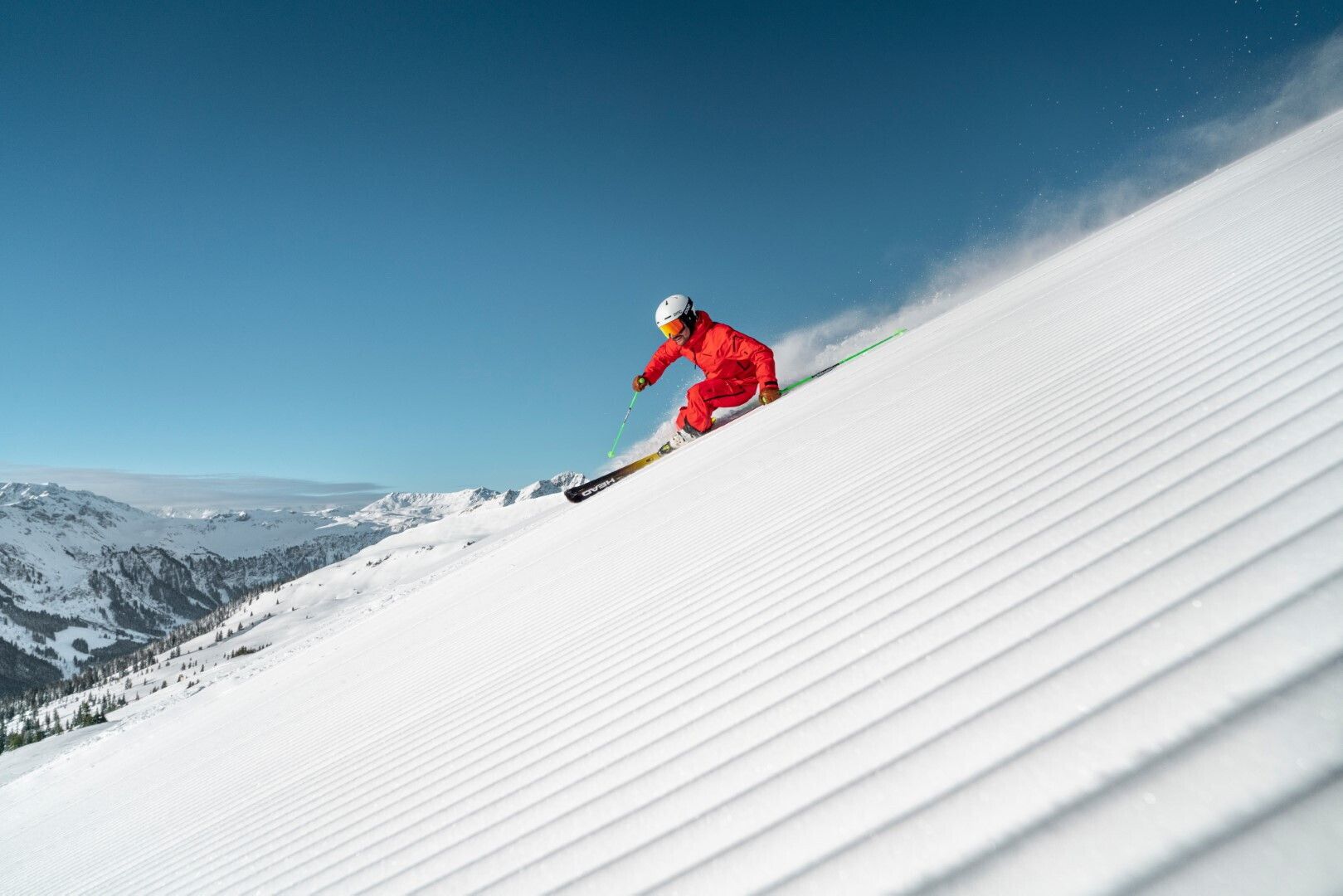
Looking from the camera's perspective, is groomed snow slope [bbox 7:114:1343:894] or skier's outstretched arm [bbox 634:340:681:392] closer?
groomed snow slope [bbox 7:114:1343:894]

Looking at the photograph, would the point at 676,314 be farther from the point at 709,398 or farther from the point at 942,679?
the point at 942,679

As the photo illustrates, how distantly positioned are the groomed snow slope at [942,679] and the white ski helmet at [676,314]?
22.1 feet

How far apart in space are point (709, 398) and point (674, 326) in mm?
1554

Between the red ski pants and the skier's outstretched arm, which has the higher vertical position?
the skier's outstretched arm

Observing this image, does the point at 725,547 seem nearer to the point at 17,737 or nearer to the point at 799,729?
the point at 799,729

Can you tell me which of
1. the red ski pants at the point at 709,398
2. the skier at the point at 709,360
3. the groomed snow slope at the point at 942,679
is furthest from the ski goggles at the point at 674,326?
the groomed snow slope at the point at 942,679

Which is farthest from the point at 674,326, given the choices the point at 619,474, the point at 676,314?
the point at 619,474

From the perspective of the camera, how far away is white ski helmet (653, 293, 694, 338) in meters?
11.9

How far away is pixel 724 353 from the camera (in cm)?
1200

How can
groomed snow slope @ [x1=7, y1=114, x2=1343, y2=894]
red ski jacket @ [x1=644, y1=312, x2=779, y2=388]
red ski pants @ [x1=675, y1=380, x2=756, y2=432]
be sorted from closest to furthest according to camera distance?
groomed snow slope @ [x1=7, y1=114, x2=1343, y2=894] < red ski jacket @ [x1=644, y1=312, x2=779, y2=388] < red ski pants @ [x1=675, y1=380, x2=756, y2=432]

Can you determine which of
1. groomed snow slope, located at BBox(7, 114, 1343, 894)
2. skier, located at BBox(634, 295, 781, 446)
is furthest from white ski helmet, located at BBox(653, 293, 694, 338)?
groomed snow slope, located at BBox(7, 114, 1343, 894)

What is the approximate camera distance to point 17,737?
61.2 meters

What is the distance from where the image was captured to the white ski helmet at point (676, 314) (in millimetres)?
11906

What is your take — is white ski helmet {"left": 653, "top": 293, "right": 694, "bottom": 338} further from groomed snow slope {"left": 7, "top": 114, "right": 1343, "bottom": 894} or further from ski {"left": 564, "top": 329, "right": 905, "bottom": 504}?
groomed snow slope {"left": 7, "top": 114, "right": 1343, "bottom": 894}
